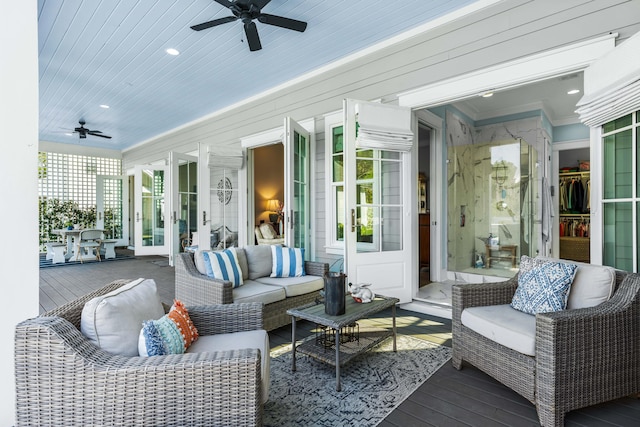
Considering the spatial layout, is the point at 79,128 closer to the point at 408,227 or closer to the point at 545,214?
the point at 408,227

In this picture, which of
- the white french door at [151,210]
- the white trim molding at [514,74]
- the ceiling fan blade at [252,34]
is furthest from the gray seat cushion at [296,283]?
the white french door at [151,210]

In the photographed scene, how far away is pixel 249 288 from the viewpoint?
3219 mm

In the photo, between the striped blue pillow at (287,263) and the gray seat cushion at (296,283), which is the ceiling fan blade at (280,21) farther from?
the gray seat cushion at (296,283)

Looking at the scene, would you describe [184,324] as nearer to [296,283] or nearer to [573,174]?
[296,283]

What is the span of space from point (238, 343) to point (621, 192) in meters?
3.06

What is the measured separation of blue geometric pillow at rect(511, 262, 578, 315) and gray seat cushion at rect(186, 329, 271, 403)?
1747 millimetres

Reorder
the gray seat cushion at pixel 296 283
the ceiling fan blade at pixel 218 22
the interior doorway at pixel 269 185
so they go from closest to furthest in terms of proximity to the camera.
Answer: the ceiling fan blade at pixel 218 22
the gray seat cushion at pixel 296 283
the interior doorway at pixel 269 185

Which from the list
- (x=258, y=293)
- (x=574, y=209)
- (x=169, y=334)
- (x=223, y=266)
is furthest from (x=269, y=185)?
(x=169, y=334)

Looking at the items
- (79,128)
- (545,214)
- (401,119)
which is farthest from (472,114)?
(79,128)

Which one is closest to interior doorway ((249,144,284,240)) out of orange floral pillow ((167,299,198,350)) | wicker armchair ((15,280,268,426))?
orange floral pillow ((167,299,198,350))

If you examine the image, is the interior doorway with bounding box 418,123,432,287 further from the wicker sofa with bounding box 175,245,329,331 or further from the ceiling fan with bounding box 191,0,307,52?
the ceiling fan with bounding box 191,0,307,52

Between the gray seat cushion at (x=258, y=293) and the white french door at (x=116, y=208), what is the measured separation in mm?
9090

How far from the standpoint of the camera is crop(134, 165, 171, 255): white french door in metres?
8.25

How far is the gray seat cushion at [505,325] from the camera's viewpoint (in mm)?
1951
